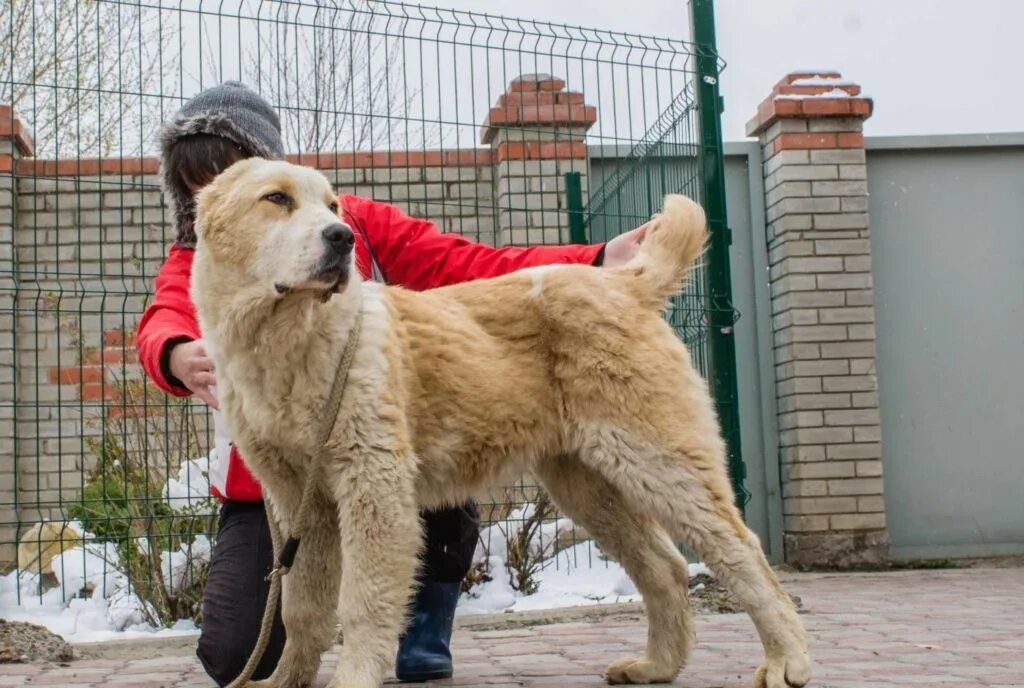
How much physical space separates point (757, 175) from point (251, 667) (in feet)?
18.7

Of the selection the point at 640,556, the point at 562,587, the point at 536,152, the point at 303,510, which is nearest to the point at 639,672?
the point at 640,556

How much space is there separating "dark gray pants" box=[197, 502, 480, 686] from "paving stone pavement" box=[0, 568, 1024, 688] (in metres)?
0.27

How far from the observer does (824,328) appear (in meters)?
7.88

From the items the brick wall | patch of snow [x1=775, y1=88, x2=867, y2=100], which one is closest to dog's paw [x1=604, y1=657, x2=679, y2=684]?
the brick wall

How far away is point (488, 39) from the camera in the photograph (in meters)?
6.89

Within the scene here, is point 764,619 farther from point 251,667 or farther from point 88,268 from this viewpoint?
point 88,268

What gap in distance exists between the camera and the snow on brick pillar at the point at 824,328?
777 centimetres

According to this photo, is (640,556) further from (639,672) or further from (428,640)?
(428,640)

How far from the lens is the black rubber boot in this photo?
4.04m

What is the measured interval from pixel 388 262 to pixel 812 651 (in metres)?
2.07

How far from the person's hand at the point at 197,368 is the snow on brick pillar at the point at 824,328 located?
500 centimetres

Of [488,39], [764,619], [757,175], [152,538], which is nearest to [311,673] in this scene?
[764,619]

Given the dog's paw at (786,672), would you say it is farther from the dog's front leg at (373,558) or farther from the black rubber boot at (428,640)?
the black rubber boot at (428,640)

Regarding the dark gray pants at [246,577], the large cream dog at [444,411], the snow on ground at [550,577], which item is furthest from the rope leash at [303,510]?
the snow on ground at [550,577]
